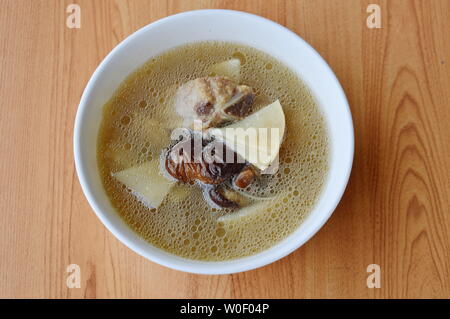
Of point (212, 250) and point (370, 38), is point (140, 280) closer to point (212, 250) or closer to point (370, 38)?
point (212, 250)

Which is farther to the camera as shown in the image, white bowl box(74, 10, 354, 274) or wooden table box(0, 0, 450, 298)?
wooden table box(0, 0, 450, 298)

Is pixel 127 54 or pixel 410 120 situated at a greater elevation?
pixel 127 54

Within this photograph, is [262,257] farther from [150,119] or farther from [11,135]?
[11,135]

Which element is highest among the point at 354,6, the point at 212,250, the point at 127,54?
the point at 354,6

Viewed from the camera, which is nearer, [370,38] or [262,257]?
[262,257]
